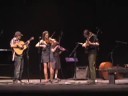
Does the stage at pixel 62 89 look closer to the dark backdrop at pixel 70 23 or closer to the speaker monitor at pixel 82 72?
the speaker monitor at pixel 82 72

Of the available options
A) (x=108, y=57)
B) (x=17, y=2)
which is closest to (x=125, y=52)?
(x=108, y=57)

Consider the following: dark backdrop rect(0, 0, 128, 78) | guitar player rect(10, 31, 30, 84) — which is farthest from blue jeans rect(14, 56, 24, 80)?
dark backdrop rect(0, 0, 128, 78)

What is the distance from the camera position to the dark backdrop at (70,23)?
17000 mm

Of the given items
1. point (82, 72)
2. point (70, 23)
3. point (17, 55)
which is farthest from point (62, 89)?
point (70, 23)

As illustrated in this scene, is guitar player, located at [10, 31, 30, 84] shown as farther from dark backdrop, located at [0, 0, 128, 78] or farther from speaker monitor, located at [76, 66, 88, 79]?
speaker monitor, located at [76, 66, 88, 79]

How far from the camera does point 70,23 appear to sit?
1714 centimetres

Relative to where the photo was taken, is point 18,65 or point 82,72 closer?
point 18,65

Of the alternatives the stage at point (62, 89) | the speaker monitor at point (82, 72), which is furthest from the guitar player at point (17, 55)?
the speaker monitor at point (82, 72)

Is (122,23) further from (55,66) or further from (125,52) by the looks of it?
(55,66)

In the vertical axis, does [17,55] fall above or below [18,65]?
above

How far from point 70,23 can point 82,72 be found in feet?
7.01

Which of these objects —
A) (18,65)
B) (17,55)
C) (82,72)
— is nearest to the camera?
(17,55)

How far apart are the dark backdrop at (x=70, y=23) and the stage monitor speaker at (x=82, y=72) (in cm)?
93

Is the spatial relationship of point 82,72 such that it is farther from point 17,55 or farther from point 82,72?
point 17,55
